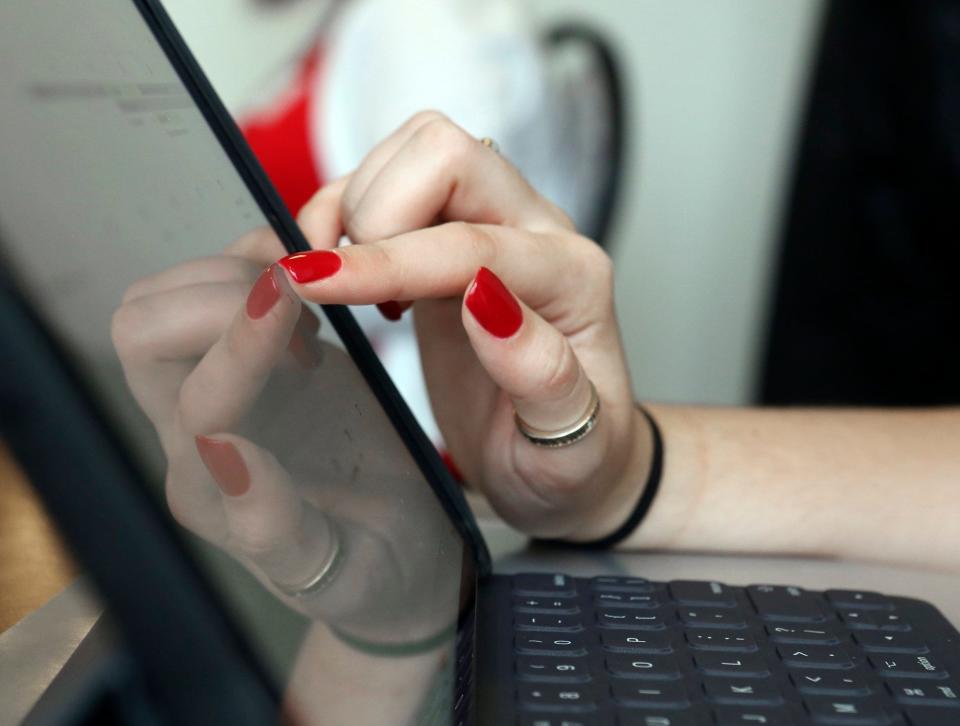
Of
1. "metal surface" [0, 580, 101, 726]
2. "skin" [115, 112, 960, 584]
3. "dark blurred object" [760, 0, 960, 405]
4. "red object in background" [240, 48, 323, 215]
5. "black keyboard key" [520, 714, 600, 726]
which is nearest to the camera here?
"metal surface" [0, 580, 101, 726]

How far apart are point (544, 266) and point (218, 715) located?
0.99 feet

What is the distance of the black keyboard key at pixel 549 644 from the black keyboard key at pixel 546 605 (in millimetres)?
20

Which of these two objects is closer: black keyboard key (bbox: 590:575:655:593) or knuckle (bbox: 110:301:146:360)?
knuckle (bbox: 110:301:146:360)

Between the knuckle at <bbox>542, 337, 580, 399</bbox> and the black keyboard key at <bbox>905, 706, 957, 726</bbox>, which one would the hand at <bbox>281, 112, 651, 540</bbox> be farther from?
the black keyboard key at <bbox>905, 706, 957, 726</bbox>

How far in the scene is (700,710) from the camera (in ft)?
1.00

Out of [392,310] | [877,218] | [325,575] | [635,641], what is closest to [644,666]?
[635,641]

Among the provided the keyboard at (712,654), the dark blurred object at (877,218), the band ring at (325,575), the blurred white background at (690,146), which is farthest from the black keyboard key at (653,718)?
the blurred white background at (690,146)

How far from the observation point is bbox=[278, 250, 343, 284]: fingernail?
33 cm

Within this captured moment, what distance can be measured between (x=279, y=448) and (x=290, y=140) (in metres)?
1.00

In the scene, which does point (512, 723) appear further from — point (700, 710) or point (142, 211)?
point (142, 211)

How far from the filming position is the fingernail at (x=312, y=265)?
0.33 meters

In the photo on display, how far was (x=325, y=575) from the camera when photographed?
Result: 283 millimetres

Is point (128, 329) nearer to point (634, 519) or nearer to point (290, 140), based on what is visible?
point (634, 519)

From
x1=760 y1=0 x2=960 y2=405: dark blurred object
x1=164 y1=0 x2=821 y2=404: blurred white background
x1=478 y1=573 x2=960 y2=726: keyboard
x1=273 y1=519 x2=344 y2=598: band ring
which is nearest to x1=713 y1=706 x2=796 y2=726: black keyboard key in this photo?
x1=478 y1=573 x2=960 y2=726: keyboard
